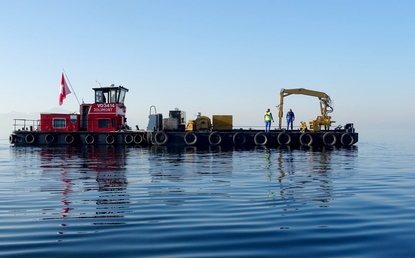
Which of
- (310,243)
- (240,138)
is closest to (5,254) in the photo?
(310,243)

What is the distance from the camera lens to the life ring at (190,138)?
30.4 meters

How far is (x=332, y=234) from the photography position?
17.0 ft

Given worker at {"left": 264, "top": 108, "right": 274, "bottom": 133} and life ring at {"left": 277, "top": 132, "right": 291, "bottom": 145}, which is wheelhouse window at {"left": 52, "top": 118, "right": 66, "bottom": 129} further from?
life ring at {"left": 277, "top": 132, "right": 291, "bottom": 145}

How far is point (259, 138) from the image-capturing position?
3091 centimetres

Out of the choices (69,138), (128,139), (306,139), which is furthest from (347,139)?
(69,138)

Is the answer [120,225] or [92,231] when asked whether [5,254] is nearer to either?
[92,231]

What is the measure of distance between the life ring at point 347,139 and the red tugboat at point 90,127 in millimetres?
17474

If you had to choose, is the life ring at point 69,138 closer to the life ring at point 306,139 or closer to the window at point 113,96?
the window at point 113,96

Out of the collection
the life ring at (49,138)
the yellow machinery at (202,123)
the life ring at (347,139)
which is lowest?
the life ring at (347,139)

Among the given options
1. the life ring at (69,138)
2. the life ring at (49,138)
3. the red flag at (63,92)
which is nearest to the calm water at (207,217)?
the life ring at (69,138)

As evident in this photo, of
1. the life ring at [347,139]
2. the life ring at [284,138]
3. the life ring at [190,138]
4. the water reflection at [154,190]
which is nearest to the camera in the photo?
the water reflection at [154,190]

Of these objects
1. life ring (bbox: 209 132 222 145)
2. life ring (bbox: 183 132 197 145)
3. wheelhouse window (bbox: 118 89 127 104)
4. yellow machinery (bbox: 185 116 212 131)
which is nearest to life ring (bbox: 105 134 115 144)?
wheelhouse window (bbox: 118 89 127 104)

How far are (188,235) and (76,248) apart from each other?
1514 millimetres

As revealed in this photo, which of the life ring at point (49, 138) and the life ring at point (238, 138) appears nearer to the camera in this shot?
the life ring at point (238, 138)
